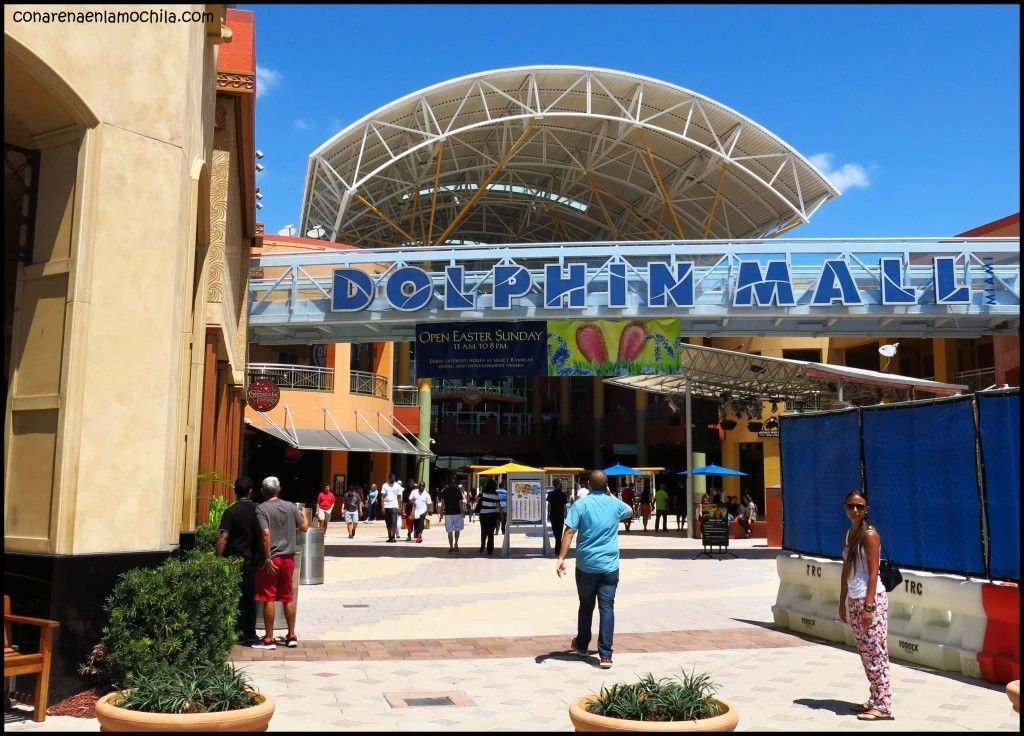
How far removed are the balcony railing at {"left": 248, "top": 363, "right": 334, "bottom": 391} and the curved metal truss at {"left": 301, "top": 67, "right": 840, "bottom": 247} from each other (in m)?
6.98

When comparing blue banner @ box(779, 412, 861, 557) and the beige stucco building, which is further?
blue banner @ box(779, 412, 861, 557)

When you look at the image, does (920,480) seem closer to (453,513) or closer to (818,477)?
(818,477)

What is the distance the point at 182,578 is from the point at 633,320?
47.3ft

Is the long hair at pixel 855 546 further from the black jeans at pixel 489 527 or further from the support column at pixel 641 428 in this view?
the support column at pixel 641 428

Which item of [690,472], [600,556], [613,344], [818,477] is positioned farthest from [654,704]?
[690,472]

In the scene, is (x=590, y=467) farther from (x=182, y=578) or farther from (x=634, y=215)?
(x=182, y=578)

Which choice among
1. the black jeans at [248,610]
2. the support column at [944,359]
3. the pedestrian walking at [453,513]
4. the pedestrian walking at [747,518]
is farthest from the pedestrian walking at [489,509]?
the support column at [944,359]

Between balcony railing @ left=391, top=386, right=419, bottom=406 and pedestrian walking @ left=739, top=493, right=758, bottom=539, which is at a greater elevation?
balcony railing @ left=391, top=386, right=419, bottom=406

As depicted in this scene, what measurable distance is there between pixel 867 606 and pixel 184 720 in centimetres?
492

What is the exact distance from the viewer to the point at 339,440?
36125 mm

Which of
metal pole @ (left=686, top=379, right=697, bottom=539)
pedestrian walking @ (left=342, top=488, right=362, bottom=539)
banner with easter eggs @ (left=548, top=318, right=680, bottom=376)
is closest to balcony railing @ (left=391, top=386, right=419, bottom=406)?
pedestrian walking @ (left=342, top=488, right=362, bottom=539)

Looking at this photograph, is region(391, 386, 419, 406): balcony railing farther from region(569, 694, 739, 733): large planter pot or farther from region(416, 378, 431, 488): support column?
region(569, 694, 739, 733): large planter pot

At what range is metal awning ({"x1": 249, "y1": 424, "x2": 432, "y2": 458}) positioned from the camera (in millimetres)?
34406

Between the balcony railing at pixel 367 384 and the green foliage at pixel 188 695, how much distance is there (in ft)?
112
